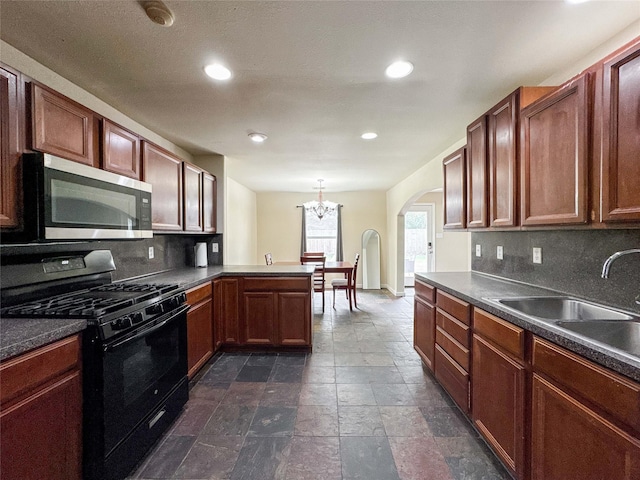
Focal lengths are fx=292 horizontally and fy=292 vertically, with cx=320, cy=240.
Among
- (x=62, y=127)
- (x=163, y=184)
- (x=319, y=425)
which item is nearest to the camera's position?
(x=62, y=127)

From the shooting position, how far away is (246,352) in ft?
10.5

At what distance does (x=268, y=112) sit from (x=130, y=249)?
1.71m

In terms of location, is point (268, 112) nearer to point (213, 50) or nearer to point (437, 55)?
point (213, 50)

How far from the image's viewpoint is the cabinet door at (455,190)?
2572 millimetres

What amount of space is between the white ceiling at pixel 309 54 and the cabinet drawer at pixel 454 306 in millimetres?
1485

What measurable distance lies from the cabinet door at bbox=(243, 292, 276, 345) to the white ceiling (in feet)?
5.80

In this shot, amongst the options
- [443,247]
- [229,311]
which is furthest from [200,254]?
[443,247]

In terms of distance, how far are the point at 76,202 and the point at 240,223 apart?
4229 millimetres

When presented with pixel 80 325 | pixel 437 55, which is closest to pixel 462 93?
pixel 437 55

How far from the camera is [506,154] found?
1978 mm

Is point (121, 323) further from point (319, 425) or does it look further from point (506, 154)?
point (506, 154)

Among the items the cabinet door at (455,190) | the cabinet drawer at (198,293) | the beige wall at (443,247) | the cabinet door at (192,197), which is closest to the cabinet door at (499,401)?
the cabinet door at (455,190)

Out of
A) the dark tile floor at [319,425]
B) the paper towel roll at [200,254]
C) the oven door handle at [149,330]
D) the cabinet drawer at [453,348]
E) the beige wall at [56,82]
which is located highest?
the beige wall at [56,82]

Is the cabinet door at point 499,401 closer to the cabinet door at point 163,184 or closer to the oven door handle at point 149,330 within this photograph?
the oven door handle at point 149,330
